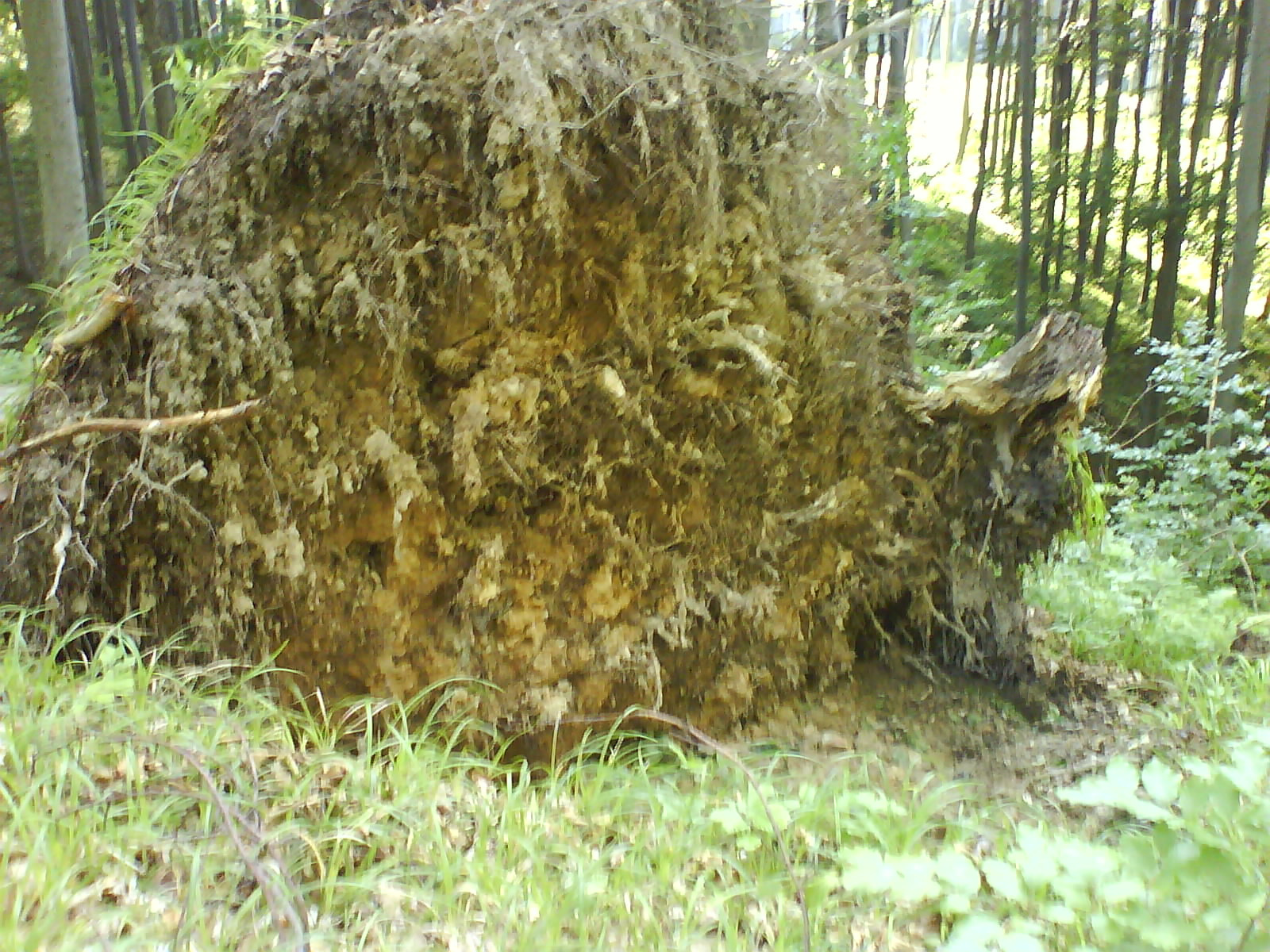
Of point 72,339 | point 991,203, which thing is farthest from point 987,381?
point 991,203

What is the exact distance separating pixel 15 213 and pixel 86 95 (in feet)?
9.36

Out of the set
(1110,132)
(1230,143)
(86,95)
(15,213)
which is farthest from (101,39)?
(1230,143)

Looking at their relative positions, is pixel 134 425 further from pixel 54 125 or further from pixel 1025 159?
pixel 1025 159

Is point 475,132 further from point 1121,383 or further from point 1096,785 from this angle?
point 1121,383

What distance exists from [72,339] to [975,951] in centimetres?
291

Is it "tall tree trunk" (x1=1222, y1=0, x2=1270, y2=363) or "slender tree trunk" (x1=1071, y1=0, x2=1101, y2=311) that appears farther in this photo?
"slender tree trunk" (x1=1071, y1=0, x2=1101, y2=311)

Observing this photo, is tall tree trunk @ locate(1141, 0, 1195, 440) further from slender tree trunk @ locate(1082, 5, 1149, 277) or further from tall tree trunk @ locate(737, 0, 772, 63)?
tall tree trunk @ locate(737, 0, 772, 63)

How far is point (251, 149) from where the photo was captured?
258 cm

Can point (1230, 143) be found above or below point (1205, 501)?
above

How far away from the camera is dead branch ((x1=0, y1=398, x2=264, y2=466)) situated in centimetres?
205

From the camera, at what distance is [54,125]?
20.9 feet

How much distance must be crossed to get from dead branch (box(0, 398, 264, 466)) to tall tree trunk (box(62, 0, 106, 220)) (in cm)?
1039

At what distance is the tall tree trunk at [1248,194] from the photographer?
813 cm

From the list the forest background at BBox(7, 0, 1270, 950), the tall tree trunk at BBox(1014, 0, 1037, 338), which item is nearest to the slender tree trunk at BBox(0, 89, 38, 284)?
the forest background at BBox(7, 0, 1270, 950)
